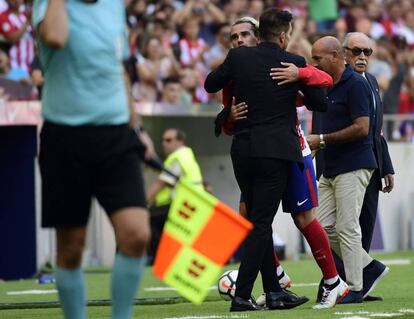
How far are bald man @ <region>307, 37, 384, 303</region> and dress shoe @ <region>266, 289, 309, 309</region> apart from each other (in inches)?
16.4

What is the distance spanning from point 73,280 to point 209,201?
87 cm

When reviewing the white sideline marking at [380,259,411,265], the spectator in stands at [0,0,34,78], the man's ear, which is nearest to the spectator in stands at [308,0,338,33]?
the white sideline marking at [380,259,411,265]

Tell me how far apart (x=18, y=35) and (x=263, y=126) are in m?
8.87

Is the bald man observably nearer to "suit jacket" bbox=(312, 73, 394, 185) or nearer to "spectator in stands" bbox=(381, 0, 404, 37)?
"suit jacket" bbox=(312, 73, 394, 185)

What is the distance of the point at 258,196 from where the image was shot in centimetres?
870

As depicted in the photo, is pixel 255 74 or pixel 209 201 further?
pixel 255 74

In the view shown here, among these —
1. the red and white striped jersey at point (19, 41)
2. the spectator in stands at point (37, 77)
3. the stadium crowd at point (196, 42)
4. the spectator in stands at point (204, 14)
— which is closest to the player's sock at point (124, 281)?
the stadium crowd at point (196, 42)

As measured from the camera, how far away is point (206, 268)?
6.14m

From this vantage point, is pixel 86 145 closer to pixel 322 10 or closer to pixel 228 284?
pixel 228 284

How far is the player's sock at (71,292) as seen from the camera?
6.41m

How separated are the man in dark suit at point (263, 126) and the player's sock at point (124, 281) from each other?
2.52 meters

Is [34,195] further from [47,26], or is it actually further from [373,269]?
[47,26]

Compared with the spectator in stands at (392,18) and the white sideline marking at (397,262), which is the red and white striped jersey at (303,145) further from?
the spectator in stands at (392,18)

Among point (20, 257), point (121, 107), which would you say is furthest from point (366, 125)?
point (20, 257)
